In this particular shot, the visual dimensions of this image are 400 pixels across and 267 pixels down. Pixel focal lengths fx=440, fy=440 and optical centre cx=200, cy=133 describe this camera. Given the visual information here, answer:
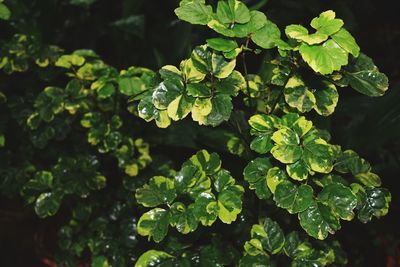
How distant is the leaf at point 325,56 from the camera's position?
0.67 m

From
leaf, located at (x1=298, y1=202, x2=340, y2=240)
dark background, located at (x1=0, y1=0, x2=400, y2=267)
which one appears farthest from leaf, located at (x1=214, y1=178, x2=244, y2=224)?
dark background, located at (x1=0, y1=0, x2=400, y2=267)

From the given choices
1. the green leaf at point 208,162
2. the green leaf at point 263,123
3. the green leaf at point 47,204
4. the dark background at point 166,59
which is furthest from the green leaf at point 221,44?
the green leaf at point 47,204

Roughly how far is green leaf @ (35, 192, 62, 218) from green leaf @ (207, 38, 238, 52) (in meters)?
0.63

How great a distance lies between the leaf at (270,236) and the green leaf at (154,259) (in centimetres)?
17

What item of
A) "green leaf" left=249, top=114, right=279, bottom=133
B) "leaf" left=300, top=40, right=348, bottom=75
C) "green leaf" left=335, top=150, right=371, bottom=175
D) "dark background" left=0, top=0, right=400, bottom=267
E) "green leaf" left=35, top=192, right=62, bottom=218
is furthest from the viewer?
"dark background" left=0, top=0, right=400, bottom=267

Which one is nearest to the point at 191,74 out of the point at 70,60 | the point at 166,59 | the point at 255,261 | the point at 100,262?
the point at 255,261

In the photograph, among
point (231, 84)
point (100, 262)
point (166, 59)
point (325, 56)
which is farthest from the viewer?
point (166, 59)

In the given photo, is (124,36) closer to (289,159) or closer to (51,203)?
(51,203)

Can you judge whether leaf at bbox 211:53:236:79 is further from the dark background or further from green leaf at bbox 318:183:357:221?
the dark background

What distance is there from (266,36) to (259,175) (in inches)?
9.8

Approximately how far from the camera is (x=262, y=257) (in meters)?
0.81

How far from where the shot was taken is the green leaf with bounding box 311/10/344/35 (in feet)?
2.30

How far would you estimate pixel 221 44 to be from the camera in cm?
73

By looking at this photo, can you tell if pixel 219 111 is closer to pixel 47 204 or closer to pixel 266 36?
pixel 266 36
